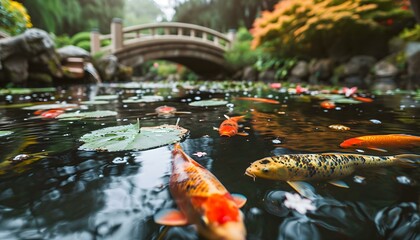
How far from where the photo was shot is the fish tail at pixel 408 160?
4.04 feet

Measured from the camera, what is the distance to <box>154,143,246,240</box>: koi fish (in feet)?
2.05

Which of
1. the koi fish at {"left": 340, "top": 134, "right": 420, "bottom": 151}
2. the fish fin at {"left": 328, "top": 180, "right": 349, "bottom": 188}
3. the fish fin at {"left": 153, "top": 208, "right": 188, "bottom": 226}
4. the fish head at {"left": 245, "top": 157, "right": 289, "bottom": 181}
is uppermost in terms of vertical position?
the koi fish at {"left": 340, "top": 134, "right": 420, "bottom": 151}

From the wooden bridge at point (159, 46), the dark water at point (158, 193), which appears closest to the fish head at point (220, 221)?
the dark water at point (158, 193)

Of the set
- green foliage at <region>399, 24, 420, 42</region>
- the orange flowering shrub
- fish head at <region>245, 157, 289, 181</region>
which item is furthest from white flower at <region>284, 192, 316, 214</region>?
green foliage at <region>399, 24, 420, 42</region>

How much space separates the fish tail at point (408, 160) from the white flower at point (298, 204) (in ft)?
2.07

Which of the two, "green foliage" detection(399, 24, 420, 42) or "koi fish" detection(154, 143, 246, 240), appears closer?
"koi fish" detection(154, 143, 246, 240)

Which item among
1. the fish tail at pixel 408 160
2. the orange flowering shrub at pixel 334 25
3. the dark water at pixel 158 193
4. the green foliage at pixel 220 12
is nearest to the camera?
the dark water at pixel 158 193

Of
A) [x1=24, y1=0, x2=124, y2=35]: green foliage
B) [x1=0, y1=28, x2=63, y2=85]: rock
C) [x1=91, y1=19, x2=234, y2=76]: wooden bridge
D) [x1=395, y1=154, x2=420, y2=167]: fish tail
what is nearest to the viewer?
[x1=395, y1=154, x2=420, y2=167]: fish tail

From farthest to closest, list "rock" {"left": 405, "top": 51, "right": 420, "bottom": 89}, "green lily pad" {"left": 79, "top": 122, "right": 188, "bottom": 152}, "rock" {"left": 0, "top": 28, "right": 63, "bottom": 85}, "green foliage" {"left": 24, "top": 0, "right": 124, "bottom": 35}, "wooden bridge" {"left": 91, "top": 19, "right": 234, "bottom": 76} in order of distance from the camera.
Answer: "wooden bridge" {"left": 91, "top": 19, "right": 234, "bottom": 76} → "green foliage" {"left": 24, "top": 0, "right": 124, "bottom": 35} → "rock" {"left": 405, "top": 51, "right": 420, "bottom": 89} → "rock" {"left": 0, "top": 28, "right": 63, "bottom": 85} → "green lily pad" {"left": 79, "top": 122, "right": 188, "bottom": 152}

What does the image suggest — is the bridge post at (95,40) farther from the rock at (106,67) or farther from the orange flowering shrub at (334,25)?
the orange flowering shrub at (334,25)

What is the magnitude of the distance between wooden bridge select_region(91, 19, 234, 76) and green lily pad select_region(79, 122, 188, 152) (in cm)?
1268

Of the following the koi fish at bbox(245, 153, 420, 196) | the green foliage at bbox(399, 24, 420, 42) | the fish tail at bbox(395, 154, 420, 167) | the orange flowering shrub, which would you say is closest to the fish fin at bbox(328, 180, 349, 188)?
the koi fish at bbox(245, 153, 420, 196)

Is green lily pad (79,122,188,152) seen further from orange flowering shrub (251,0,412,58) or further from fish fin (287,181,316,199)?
orange flowering shrub (251,0,412,58)

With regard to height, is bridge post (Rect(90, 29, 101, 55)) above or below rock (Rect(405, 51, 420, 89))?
above
